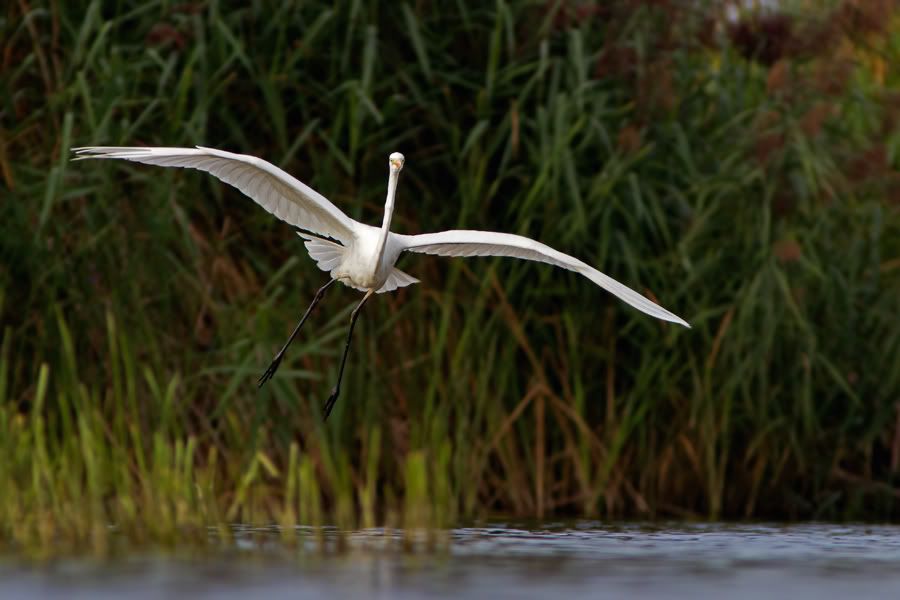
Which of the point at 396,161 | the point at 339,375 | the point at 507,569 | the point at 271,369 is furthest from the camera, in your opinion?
the point at 339,375

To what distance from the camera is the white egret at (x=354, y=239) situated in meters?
6.05

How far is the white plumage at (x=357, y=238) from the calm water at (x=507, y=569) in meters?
0.86

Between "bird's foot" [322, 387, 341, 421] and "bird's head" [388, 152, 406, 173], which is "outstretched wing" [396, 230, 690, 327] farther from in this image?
"bird's foot" [322, 387, 341, 421]

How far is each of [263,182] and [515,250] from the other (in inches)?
37.5

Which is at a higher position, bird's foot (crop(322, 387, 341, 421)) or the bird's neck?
the bird's neck

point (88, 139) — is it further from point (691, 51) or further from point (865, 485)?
point (865, 485)

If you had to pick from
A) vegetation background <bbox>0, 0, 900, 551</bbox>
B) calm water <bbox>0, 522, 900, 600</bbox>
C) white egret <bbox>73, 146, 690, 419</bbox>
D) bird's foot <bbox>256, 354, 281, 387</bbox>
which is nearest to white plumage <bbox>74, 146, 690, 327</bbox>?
white egret <bbox>73, 146, 690, 419</bbox>

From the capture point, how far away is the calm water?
16.7ft

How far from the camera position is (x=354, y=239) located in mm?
6594

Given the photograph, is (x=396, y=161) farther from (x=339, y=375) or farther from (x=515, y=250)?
(x=339, y=375)

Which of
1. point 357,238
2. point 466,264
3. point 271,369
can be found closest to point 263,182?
point 357,238

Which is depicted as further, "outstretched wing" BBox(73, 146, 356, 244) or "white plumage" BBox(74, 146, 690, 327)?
"white plumage" BBox(74, 146, 690, 327)

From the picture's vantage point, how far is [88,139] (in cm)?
733

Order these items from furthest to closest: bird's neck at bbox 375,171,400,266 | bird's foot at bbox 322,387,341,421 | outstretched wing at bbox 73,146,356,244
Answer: bird's foot at bbox 322,387,341,421
bird's neck at bbox 375,171,400,266
outstretched wing at bbox 73,146,356,244
